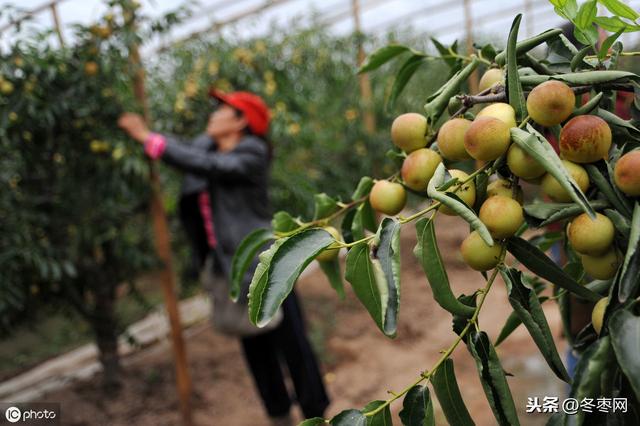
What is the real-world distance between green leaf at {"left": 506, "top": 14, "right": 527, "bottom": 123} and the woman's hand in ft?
5.51

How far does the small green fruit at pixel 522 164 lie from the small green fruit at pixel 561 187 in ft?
0.06

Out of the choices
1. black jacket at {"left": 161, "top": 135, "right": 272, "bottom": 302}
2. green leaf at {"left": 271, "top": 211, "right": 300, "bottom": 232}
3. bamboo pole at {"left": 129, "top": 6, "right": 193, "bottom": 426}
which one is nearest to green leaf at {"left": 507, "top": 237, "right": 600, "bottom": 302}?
green leaf at {"left": 271, "top": 211, "right": 300, "bottom": 232}

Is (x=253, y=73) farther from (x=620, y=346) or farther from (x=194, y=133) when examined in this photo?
(x=620, y=346)

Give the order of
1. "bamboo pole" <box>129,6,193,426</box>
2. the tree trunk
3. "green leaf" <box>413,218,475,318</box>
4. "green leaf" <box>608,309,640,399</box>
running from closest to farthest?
"green leaf" <box>608,309,640,399</box> → "green leaf" <box>413,218,475,318</box> → "bamboo pole" <box>129,6,193,426</box> → the tree trunk

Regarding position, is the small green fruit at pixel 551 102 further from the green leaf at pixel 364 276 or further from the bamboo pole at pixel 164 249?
the bamboo pole at pixel 164 249

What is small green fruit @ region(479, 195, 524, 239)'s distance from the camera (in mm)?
428

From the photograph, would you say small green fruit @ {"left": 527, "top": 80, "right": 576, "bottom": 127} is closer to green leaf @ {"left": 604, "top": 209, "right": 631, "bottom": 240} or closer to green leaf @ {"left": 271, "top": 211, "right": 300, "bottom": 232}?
green leaf @ {"left": 604, "top": 209, "right": 631, "bottom": 240}

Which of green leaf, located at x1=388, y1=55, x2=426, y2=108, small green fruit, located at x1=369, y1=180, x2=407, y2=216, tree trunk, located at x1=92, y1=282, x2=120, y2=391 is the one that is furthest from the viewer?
tree trunk, located at x1=92, y1=282, x2=120, y2=391

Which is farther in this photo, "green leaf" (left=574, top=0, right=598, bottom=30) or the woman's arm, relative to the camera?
the woman's arm

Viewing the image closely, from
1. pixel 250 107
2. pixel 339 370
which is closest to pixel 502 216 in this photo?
pixel 250 107

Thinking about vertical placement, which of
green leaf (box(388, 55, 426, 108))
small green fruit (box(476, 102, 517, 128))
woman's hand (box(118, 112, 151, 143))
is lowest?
small green fruit (box(476, 102, 517, 128))

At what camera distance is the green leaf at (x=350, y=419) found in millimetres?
442

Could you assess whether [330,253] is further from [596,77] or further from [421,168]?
[596,77]

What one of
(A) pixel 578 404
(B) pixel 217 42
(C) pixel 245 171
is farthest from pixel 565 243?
(B) pixel 217 42
